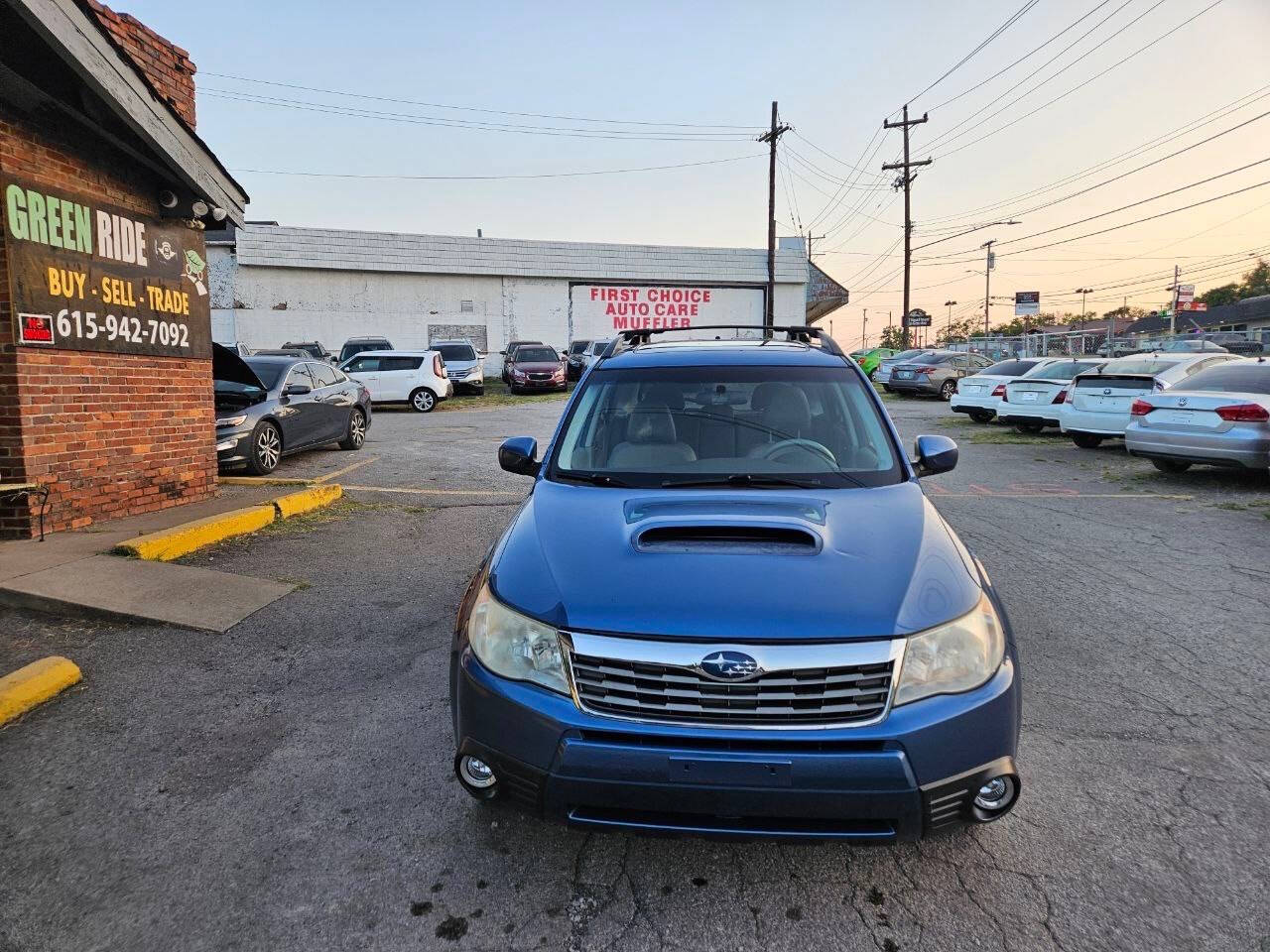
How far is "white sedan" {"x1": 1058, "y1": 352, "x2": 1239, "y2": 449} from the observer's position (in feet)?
40.5

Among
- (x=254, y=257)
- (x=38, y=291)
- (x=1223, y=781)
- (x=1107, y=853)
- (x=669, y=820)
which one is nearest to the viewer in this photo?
(x=669, y=820)

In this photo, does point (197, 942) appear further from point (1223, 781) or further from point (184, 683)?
point (1223, 781)

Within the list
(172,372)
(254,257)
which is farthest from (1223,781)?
(254,257)

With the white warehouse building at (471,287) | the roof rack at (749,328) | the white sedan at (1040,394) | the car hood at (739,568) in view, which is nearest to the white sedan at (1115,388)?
the white sedan at (1040,394)

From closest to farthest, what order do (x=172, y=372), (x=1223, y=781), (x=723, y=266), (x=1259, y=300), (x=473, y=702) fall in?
(x=473, y=702)
(x=1223, y=781)
(x=172, y=372)
(x=723, y=266)
(x=1259, y=300)

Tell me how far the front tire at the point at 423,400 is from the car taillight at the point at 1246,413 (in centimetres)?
1711

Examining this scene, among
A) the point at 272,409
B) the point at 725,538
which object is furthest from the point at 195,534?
the point at 725,538

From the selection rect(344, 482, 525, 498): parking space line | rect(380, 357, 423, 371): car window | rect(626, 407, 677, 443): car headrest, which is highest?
rect(380, 357, 423, 371): car window

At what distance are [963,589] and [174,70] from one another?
8399mm

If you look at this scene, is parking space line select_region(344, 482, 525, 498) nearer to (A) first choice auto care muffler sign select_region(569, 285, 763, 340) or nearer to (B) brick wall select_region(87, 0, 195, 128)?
(B) brick wall select_region(87, 0, 195, 128)

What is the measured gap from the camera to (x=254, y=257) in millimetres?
30766

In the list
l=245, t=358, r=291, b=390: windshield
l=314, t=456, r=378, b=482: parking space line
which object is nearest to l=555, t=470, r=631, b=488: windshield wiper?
l=314, t=456, r=378, b=482: parking space line

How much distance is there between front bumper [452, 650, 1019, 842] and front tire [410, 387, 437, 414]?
19.8 meters

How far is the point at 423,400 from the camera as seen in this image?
70.0 feet
